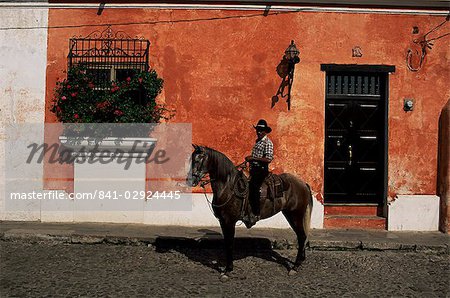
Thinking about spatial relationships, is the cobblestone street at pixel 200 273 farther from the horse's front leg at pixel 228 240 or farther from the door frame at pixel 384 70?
the door frame at pixel 384 70

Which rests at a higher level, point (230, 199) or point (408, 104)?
point (408, 104)

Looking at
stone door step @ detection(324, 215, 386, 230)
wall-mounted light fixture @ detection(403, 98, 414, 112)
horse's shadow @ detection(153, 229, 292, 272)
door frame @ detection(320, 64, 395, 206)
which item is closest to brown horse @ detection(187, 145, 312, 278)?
horse's shadow @ detection(153, 229, 292, 272)

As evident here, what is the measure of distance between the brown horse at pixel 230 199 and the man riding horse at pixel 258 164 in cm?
15

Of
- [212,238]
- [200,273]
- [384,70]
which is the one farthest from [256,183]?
[384,70]

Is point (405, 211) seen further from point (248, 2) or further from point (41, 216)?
point (41, 216)

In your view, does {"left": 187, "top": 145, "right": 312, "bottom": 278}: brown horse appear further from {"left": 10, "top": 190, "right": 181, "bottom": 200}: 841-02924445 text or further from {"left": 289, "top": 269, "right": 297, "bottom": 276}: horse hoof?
{"left": 10, "top": 190, "right": 181, "bottom": 200}: 841-02924445 text

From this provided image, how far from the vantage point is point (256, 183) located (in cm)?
649

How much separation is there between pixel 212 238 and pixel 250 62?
373 centimetres

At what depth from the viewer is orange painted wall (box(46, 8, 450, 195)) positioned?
9125 millimetres

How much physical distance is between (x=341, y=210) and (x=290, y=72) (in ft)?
10.5

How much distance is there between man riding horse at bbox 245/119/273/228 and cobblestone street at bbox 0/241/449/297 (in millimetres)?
951

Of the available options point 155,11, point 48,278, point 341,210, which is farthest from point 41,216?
point 341,210

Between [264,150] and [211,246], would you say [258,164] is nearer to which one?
[264,150]

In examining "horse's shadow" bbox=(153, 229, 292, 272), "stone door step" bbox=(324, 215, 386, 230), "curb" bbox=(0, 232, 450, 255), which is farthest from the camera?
"stone door step" bbox=(324, 215, 386, 230)
